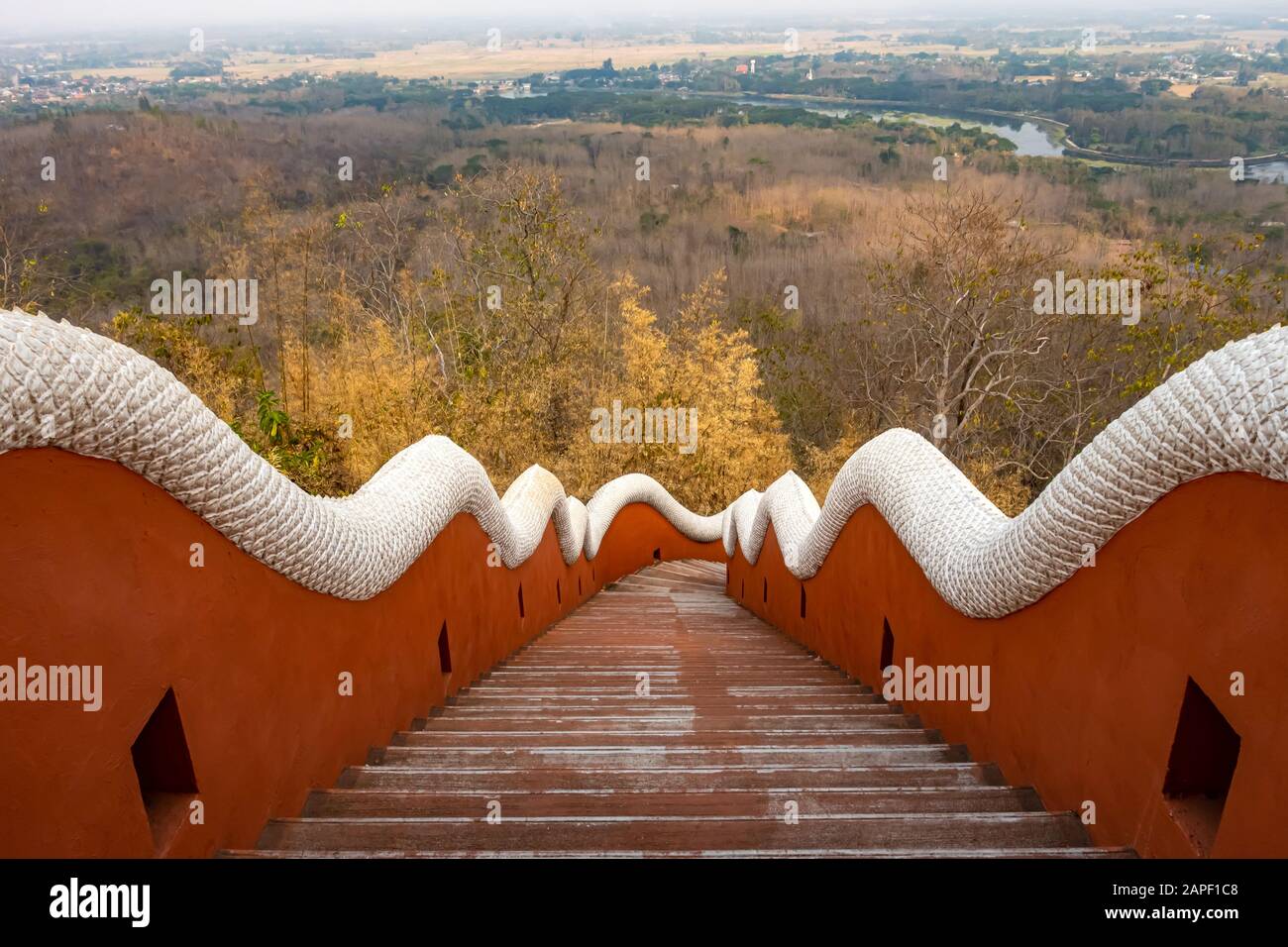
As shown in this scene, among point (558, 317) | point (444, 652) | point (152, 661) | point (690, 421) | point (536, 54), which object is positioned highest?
point (536, 54)

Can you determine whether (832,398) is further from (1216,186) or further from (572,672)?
(572,672)

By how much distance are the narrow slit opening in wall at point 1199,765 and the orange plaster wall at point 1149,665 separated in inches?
0.9

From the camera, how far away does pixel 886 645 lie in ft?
14.7

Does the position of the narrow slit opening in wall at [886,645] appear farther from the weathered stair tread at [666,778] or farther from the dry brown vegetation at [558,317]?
the dry brown vegetation at [558,317]

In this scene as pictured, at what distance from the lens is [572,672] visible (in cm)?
517

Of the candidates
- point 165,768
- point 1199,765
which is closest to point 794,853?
point 1199,765

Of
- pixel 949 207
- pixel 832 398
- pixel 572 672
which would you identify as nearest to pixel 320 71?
pixel 832 398

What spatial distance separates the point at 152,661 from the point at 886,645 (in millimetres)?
3519

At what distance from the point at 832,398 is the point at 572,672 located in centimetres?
2403

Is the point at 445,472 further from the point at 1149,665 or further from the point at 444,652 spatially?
the point at 1149,665

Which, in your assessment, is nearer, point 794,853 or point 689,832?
point 794,853

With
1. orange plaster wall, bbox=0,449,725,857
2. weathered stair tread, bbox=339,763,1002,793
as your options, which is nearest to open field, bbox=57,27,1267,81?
orange plaster wall, bbox=0,449,725,857

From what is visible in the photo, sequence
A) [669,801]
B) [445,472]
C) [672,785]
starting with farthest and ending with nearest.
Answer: [445,472] → [672,785] → [669,801]
